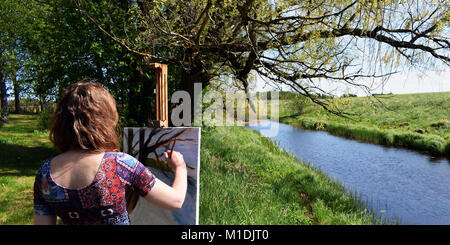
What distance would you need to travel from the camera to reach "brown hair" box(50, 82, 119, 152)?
3.80 ft

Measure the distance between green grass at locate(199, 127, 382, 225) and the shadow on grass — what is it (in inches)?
157

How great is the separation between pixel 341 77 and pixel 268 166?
301cm

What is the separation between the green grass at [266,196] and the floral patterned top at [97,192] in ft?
5.88

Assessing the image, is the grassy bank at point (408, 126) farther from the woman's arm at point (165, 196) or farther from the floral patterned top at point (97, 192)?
the floral patterned top at point (97, 192)

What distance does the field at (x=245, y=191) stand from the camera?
3.47m

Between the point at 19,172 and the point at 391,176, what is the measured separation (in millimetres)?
9534

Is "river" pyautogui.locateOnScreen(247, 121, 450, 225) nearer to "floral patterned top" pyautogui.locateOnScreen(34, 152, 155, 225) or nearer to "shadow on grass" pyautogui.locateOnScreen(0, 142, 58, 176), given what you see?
"floral patterned top" pyautogui.locateOnScreen(34, 152, 155, 225)

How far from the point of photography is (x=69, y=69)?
6.01 meters

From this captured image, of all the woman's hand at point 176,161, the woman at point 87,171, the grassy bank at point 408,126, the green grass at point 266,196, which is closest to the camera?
the woman at point 87,171

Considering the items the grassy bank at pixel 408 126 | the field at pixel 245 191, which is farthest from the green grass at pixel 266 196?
the grassy bank at pixel 408 126

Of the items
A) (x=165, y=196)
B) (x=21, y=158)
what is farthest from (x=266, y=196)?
(x=21, y=158)

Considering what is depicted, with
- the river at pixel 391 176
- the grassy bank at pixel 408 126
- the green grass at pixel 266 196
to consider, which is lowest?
the river at pixel 391 176
